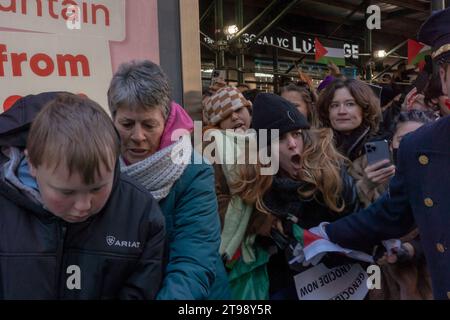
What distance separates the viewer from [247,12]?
27.8 ft

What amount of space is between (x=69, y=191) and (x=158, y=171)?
0.37 meters

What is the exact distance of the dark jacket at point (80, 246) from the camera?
1075 millimetres

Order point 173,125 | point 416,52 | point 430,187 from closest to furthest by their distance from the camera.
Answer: point 430,187 → point 173,125 → point 416,52

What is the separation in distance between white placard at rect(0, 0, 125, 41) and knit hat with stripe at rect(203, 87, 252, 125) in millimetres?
765

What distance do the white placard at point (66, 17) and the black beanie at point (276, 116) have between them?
722 millimetres

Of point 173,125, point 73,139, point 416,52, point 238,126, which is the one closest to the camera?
point 73,139

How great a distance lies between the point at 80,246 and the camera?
3.72 feet

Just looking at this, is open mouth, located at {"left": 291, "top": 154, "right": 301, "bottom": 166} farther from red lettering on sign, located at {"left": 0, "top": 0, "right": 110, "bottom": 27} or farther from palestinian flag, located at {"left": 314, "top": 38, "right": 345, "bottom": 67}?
palestinian flag, located at {"left": 314, "top": 38, "right": 345, "bottom": 67}

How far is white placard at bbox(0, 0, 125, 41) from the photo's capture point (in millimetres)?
1890

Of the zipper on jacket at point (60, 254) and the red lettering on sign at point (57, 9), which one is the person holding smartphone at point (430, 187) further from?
the red lettering on sign at point (57, 9)

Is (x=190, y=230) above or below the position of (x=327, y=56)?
below

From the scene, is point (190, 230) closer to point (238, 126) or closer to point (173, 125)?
point (173, 125)

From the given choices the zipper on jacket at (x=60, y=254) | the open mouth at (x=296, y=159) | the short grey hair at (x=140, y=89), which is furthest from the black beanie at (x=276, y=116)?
the zipper on jacket at (x=60, y=254)

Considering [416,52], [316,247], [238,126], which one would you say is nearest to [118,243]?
[316,247]
